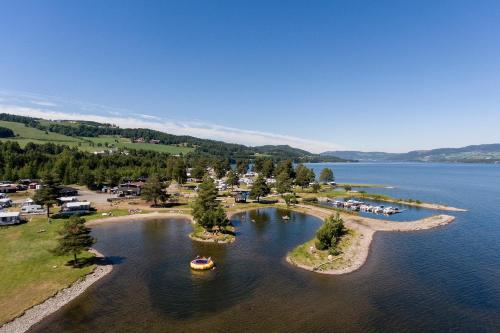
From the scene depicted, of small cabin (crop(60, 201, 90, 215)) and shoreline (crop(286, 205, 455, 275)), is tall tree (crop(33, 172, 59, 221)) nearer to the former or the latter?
small cabin (crop(60, 201, 90, 215))

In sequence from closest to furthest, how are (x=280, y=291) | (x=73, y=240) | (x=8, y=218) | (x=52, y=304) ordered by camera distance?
(x=52, y=304), (x=280, y=291), (x=73, y=240), (x=8, y=218)

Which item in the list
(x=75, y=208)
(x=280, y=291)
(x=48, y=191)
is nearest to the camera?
(x=280, y=291)

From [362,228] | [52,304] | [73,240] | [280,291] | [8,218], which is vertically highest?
[73,240]

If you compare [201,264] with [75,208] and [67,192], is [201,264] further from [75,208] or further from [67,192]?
[67,192]

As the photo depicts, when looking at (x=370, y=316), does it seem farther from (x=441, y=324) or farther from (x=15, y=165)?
(x=15, y=165)

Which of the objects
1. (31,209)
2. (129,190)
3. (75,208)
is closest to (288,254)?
(75,208)

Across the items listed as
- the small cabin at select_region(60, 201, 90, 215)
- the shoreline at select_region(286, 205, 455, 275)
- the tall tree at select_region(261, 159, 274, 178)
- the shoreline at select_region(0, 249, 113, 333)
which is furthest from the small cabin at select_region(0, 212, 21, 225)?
the tall tree at select_region(261, 159, 274, 178)

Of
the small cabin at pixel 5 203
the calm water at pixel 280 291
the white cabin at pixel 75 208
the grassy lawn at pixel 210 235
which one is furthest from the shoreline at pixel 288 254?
the small cabin at pixel 5 203
